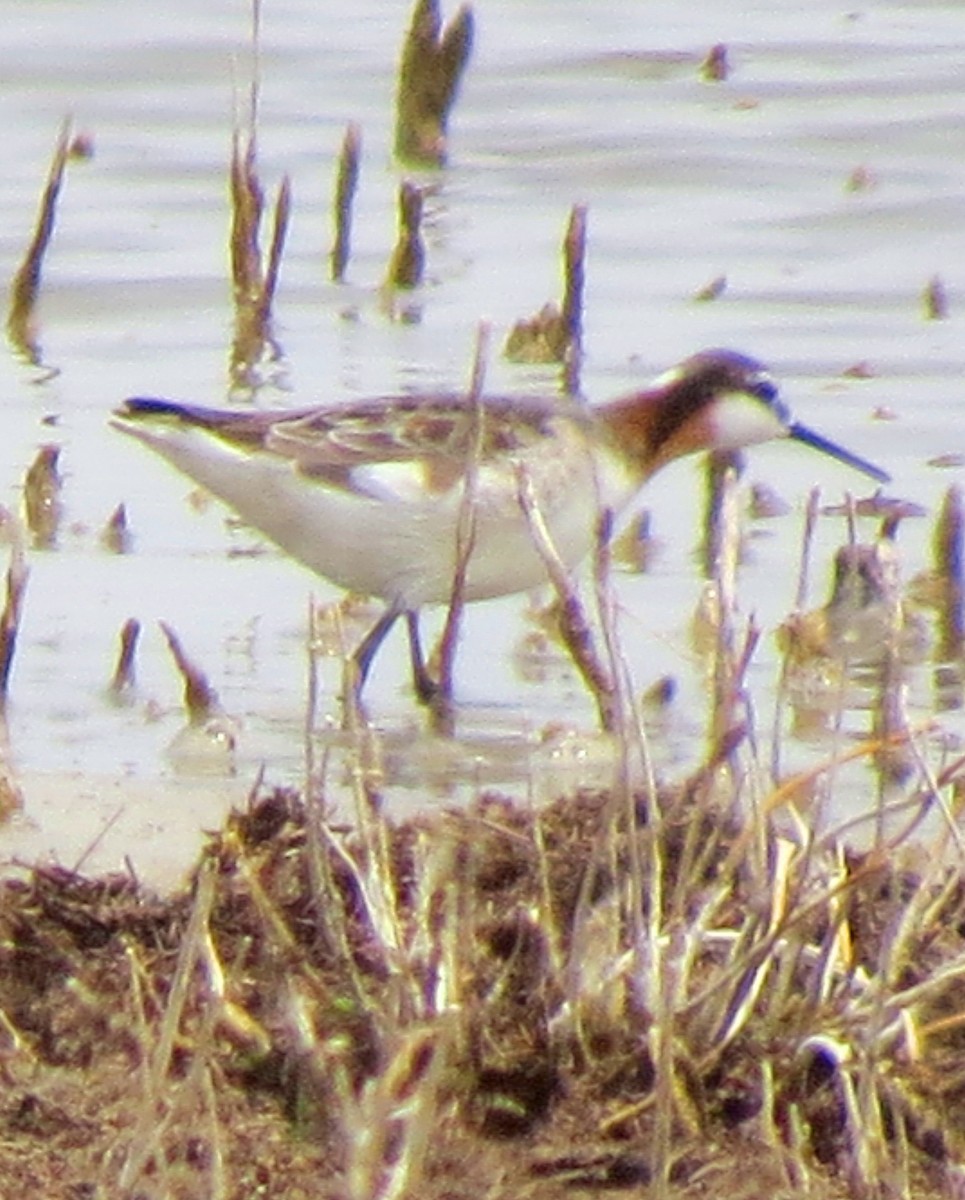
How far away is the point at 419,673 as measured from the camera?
7.10 meters

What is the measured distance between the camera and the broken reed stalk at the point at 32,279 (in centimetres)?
929

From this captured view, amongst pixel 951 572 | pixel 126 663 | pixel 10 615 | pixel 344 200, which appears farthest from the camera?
pixel 344 200

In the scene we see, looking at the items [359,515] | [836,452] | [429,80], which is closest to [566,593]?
[359,515]

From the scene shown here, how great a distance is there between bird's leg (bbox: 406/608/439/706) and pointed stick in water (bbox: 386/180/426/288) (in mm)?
2856

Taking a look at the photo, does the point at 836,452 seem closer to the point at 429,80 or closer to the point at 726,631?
the point at 429,80

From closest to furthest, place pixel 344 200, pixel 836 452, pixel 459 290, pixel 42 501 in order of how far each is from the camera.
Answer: pixel 42 501
pixel 836 452
pixel 344 200
pixel 459 290

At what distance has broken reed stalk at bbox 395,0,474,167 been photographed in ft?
34.7

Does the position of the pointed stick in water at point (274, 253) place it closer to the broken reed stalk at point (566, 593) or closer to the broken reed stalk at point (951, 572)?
the broken reed stalk at point (951, 572)

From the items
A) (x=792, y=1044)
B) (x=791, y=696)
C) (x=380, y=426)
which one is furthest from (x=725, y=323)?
(x=792, y=1044)

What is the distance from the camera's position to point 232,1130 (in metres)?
3.89

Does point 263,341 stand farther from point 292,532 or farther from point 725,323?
point 292,532

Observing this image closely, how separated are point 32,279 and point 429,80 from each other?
218 centimetres

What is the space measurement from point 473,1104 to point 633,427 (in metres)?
4.32

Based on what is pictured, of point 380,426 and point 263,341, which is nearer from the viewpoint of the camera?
point 380,426
